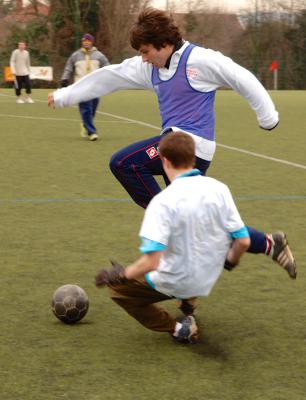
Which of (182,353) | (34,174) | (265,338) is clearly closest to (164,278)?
(182,353)

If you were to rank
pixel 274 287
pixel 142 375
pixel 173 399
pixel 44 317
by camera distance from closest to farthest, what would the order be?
pixel 173 399 < pixel 142 375 < pixel 44 317 < pixel 274 287

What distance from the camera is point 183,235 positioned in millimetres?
4070

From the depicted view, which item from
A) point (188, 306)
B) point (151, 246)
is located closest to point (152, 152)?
point (188, 306)

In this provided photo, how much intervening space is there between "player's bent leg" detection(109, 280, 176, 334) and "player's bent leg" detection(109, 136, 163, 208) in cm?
121

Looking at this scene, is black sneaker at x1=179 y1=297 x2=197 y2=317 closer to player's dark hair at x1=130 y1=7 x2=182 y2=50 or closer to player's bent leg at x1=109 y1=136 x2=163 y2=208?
player's bent leg at x1=109 y1=136 x2=163 y2=208

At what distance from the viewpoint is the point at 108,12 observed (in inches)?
1804

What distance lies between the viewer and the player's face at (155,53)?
16.9 feet

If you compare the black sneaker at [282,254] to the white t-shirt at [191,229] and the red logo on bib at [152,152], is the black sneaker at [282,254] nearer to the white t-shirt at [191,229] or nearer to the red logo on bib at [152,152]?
the white t-shirt at [191,229]

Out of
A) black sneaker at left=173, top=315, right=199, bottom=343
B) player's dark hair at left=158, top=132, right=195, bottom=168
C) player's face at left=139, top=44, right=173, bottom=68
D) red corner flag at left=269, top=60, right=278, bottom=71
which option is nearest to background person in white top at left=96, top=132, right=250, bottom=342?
player's dark hair at left=158, top=132, right=195, bottom=168

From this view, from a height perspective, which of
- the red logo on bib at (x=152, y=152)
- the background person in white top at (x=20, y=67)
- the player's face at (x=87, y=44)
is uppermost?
the red logo on bib at (x=152, y=152)

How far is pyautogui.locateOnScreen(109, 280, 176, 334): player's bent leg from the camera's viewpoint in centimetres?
432

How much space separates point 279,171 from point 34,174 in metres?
3.15

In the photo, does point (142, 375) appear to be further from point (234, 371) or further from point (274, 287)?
point (274, 287)

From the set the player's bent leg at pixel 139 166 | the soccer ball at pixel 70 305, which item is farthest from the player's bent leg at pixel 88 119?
the soccer ball at pixel 70 305
